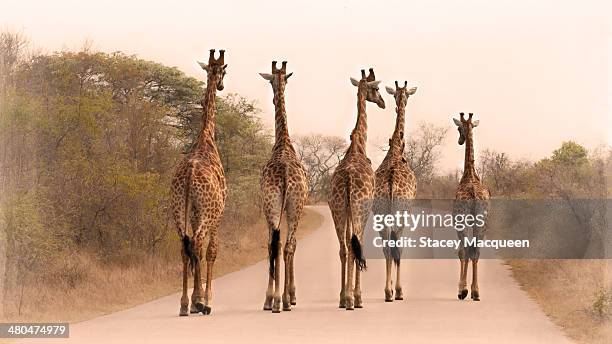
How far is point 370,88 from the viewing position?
17.3 m

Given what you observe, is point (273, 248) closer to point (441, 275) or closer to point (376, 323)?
point (376, 323)

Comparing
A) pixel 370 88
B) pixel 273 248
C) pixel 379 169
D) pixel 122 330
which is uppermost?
pixel 370 88

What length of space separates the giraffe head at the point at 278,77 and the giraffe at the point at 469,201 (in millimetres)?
3701

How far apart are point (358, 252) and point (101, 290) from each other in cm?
505

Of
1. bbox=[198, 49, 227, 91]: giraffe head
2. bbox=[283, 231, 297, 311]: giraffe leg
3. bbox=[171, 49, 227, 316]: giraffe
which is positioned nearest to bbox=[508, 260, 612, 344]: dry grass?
bbox=[283, 231, 297, 311]: giraffe leg

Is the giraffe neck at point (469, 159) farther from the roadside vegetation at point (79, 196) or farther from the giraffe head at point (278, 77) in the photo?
the roadside vegetation at point (79, 196)

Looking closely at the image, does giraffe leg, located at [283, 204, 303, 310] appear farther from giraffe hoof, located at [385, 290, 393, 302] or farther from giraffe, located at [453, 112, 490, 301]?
giraffe, located at [453, 112, 490, 301]

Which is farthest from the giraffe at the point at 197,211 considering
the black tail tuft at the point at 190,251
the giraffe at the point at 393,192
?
the giraffe at the point at 393,192

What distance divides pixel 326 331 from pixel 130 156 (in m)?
10.9

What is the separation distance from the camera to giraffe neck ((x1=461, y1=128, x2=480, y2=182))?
17828 millimetres

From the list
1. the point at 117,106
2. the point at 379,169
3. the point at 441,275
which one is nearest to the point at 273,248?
the point at 379,169

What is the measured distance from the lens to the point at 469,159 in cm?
1808

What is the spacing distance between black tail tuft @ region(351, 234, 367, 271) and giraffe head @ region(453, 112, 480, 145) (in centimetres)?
396

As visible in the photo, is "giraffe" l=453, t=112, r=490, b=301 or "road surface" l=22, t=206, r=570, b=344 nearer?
"road surface" l=22, t=206, r=570, b=344
